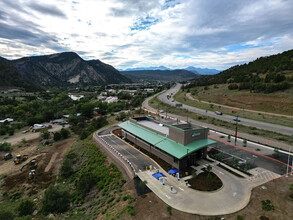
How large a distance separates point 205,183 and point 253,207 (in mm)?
6740

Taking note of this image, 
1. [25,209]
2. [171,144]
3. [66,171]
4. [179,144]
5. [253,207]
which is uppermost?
[179,144]

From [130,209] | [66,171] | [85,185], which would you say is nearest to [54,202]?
[85,185]

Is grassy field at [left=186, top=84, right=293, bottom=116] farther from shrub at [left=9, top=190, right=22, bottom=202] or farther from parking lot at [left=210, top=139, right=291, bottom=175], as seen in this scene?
shrub at [left=9, top=190, right=22, bottom=202]

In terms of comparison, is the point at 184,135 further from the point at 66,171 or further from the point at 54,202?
the point at 66,171

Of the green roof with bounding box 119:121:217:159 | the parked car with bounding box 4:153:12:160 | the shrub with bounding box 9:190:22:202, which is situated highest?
the green roof with bounding box 119:121:217:159

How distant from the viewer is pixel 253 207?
1989cm

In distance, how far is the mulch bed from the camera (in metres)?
24.2

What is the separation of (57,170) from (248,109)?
9164 cm

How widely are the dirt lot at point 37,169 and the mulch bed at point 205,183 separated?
32580 millimetres

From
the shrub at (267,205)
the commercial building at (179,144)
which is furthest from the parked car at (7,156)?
the shrub at (267,205)

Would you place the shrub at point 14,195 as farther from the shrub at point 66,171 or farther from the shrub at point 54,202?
the shrub at point 54,202

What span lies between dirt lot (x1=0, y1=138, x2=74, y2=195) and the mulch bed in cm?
3258

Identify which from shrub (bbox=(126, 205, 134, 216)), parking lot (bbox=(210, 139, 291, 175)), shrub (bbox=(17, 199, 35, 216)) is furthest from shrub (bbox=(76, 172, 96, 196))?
parking lot (bbox=(210, 139, 291, 175))

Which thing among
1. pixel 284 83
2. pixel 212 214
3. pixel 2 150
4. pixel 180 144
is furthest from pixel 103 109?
pixel 284 83
